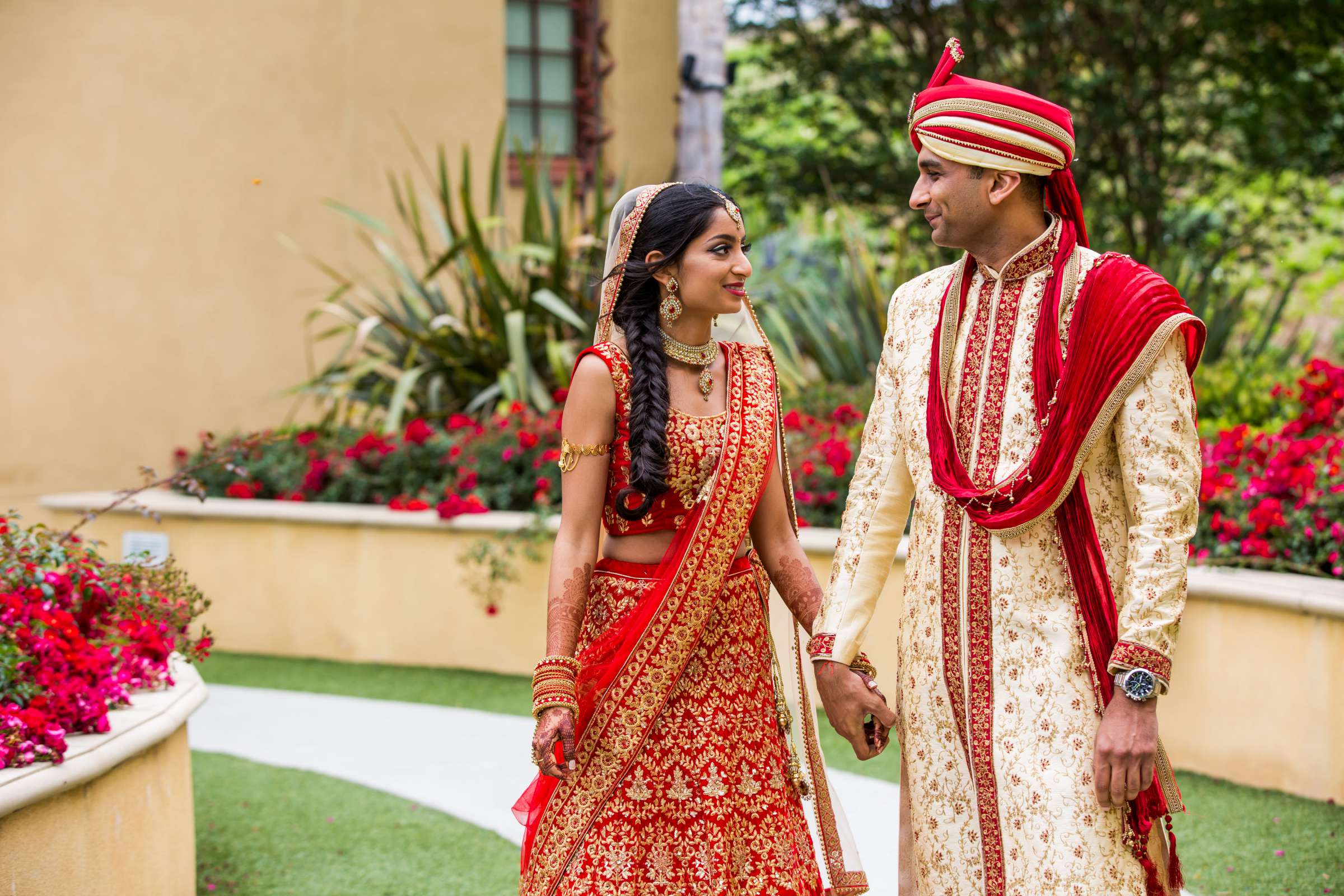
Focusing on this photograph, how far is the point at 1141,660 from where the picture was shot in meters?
2.30

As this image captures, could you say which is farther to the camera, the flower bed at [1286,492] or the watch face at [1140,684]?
the flower bed at [1286,492]

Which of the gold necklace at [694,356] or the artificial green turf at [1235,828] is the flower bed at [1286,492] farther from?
the gold necklace at [694,356]

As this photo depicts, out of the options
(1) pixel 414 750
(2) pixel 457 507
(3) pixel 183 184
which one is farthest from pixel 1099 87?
(1) pixel 414 750

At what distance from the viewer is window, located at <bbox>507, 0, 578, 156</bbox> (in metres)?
11.0

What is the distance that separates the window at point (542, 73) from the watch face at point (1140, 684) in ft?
30.5

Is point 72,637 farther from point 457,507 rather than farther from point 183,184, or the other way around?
point 183,184

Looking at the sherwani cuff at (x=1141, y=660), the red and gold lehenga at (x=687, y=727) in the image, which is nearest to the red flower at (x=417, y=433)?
the red and gold lehenga at (x=687, y=727)

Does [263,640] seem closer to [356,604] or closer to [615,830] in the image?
[356,604]

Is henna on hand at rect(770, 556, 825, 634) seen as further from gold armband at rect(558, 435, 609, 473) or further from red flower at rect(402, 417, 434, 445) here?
red flower at rect(402, 417, 434, 445)

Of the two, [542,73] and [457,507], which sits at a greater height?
[542,73]

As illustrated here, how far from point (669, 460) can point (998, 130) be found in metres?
1.00

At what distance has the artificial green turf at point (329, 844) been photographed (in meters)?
4.21

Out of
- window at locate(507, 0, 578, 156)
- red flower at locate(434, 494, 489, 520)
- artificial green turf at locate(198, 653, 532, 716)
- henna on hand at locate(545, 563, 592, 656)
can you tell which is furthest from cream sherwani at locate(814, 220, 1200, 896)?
window at locate(507, 0, 578, 156)

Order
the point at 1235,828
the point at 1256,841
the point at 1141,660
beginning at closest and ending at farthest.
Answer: the point at 1141,660, the point at 1256,841, the point at 1235,828
